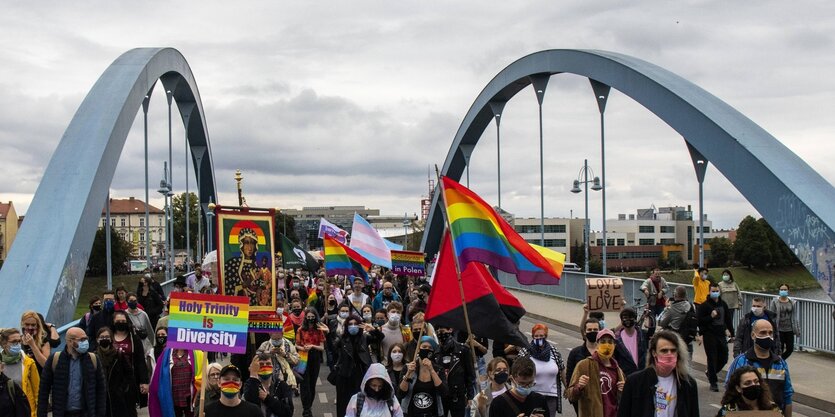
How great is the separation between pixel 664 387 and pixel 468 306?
2.86 m

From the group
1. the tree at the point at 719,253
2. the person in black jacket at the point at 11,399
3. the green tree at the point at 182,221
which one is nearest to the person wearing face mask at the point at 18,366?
the person in black jacket at the point at 11,399

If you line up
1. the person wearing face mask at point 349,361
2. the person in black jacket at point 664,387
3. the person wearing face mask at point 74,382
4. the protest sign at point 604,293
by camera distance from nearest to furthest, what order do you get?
the person in black jacket at point 664,387 < the person wearing face mask at point 74,382 < the person wearing face mask at point 349,361 < the protest sign at point 604,293

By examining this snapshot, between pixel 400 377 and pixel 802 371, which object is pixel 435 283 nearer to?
pixel 400 377

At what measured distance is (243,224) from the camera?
10594 millimetres

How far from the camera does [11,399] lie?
27.1ft

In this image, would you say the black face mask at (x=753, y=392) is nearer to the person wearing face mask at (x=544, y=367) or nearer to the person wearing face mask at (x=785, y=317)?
the person wearing face mask at (x=544, y=367)

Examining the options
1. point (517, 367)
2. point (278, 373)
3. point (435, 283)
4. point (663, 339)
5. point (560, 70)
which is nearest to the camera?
point (663, 339)

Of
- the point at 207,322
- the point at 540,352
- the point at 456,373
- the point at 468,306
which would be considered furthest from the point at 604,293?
the point at 207,322

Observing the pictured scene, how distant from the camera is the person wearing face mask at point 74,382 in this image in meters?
8.63

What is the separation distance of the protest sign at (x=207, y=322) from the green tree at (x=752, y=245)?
153 ft

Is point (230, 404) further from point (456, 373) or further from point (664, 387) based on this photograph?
point (664, 387)

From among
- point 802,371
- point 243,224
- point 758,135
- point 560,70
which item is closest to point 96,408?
point 243,224

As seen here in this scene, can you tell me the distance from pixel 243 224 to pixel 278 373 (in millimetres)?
1878

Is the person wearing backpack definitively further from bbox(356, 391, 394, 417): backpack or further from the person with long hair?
bbox(356, 391, 394, 417): backpack
